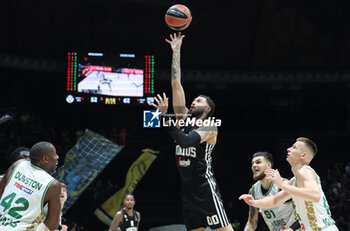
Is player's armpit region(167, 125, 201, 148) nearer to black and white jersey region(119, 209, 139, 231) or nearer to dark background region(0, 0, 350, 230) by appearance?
black and white jersey region(119, 209, 139, 231)

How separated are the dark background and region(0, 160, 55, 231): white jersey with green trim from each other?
13478mm

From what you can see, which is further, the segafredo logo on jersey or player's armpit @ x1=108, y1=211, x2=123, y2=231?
player's armpit @ x1=108, y1=211, x2=123, y2=231

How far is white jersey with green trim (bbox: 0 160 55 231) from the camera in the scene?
16.1ft

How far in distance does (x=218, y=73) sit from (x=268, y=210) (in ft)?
43.5

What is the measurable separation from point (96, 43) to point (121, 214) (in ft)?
31.3

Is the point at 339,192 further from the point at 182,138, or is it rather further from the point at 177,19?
the point at 182,138

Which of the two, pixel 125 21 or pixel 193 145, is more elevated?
pixel 125 21

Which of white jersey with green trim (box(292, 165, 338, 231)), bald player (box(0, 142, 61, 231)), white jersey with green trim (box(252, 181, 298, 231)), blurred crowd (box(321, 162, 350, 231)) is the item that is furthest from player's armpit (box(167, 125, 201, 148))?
blurred crowd (box(321, 162, 350, 231))

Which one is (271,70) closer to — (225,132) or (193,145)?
(225,132)

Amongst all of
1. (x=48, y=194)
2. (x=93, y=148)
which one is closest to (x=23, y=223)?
(x=48, y=194)

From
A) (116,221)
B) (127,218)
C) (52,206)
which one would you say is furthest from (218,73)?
(52,206)

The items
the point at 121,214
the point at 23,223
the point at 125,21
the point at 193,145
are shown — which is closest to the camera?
→ the point at 23,223

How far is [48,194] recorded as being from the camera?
4938mm

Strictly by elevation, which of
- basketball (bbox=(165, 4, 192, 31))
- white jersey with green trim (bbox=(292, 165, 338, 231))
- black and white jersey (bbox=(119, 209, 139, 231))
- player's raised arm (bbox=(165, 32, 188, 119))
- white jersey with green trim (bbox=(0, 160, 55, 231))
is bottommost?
black and white jersey (bbox=(119, 209, 139, 231))
